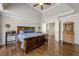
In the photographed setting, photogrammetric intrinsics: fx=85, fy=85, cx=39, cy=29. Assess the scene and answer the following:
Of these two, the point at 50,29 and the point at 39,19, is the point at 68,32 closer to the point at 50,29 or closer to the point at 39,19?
the point at 50,29

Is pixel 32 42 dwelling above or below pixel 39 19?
below

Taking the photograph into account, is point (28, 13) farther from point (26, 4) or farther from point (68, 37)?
point (68, 37)

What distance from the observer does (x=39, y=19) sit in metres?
1.84

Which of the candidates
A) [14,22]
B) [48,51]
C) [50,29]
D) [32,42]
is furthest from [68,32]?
[14,22]

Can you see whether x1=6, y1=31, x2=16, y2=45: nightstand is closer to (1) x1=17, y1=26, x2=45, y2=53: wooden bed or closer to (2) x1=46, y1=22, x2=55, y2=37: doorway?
(1) x1=17, y1=26, x2=45, y2=53: wooden bed

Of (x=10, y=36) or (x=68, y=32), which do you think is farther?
(x=68, y=32)

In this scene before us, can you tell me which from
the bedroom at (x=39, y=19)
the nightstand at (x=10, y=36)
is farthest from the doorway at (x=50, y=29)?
the nightstand at (x=10, y=36)

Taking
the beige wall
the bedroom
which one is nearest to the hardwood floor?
the bedroom

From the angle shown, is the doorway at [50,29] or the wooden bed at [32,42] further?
the doorway at [50,29]

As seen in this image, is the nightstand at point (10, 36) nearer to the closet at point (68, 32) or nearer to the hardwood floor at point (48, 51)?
the hardwood floor at point (48, 51)

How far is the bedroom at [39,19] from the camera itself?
1.66 meters

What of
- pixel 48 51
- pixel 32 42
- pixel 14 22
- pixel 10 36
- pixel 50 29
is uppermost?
pixel 14 22

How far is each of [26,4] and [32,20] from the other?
1.14 feet

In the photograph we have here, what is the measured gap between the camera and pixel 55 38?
1794mm
